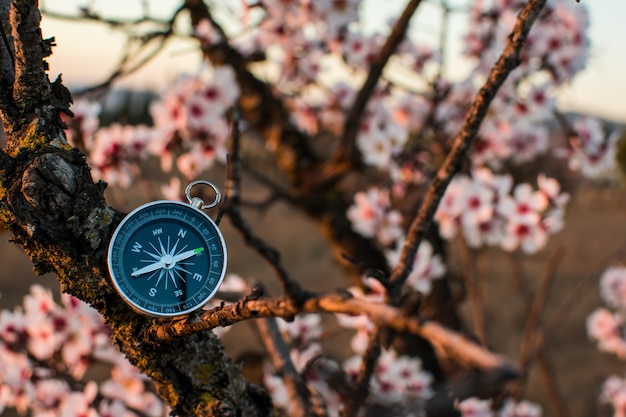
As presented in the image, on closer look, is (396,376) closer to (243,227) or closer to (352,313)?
(243,227)

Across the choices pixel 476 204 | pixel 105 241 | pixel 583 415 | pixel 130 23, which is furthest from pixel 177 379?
pixel 583 415

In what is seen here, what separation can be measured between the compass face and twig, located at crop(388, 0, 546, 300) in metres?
0.29

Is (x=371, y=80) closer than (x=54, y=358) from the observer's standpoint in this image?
No

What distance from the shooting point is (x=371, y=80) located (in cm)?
189

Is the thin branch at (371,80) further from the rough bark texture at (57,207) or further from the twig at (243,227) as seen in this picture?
the rough bark texture at (57,207)

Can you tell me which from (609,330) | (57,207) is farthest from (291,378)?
(609,330)

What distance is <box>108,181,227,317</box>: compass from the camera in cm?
76

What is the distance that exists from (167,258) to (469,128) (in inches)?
19.9

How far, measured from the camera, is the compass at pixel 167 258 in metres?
0.76

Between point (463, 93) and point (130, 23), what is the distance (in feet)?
4.35

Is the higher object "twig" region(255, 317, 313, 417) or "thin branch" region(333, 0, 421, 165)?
"thin branch" region(333, 0, 421, 165)

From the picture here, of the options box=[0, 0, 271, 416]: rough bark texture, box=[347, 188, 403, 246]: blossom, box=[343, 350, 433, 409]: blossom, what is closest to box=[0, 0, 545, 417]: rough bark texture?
box=[0, 0, 271, 416]: rough bark texture

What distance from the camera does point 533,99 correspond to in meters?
2.40

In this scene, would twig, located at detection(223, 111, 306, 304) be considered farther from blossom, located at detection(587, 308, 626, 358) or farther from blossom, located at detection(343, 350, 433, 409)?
blossom, located at detection(587, 308, 626, 358)
